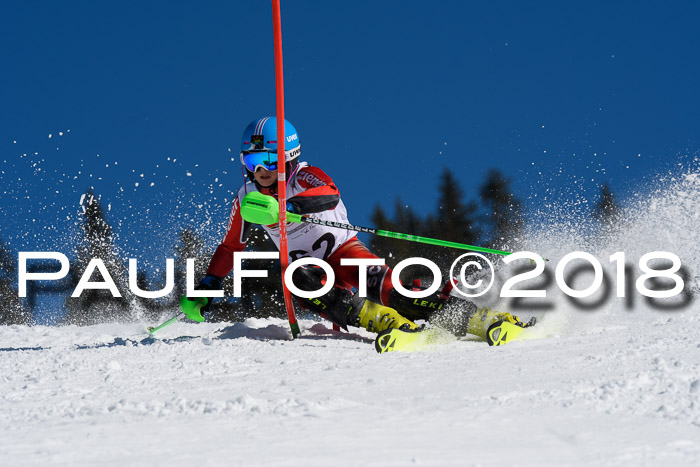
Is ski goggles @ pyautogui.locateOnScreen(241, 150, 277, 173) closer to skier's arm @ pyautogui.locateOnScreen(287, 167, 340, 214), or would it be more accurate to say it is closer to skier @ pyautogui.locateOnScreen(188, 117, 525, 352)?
skier @ pyautogui.locateOnScreen(188, 117, 525, 352)

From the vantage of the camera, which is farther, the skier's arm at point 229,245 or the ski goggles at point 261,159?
the skier's arm at point 229,245

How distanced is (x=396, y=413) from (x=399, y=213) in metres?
22.1

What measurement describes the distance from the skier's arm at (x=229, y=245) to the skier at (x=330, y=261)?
4 cm

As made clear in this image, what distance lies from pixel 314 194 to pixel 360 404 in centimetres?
246

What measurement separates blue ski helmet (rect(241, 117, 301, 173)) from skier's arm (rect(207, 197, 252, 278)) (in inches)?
21.9

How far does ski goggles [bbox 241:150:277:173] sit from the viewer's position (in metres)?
4.82

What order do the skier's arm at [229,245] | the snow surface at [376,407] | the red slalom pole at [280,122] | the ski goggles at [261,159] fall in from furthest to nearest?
the skier's arm at [229,245], the ski goggles at [261,159], the red slalom pole at [280,122], the snow surface at [376,407]

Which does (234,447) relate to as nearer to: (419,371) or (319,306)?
(419,371)

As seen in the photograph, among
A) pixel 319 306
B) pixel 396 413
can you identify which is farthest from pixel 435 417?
pixel 319 306

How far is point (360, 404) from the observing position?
2.32 metres

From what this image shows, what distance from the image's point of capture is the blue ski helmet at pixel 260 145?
4820 mm

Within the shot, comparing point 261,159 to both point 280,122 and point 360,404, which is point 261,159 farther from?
point 360,404

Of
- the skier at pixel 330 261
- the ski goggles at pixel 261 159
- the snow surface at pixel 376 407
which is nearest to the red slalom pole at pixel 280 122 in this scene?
the skier at pixel 330 261

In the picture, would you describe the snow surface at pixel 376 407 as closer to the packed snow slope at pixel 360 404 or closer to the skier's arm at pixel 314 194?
the packed snow slope at pixel 360 404
